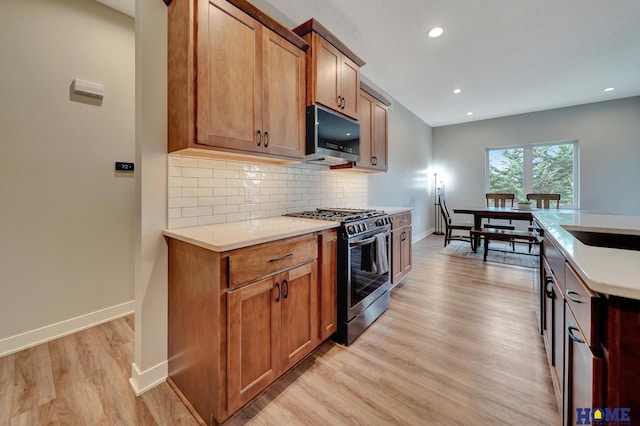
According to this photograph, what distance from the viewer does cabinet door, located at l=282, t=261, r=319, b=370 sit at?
5.08 feet

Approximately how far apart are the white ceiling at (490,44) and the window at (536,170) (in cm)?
113

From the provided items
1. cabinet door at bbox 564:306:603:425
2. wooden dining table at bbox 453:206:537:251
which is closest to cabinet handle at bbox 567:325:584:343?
cabinet door at bbox 564:306:603:425

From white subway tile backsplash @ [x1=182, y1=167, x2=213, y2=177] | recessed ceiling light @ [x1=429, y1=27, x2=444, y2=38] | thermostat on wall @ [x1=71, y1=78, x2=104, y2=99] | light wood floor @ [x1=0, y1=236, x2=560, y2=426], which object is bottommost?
light wood floor @ [x1=0, y1=236, x2=560, y2=426]

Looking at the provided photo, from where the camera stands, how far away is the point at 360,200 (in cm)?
357

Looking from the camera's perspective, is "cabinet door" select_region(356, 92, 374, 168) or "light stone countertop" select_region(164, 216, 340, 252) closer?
"light stone countertop" select_region(164, 216, 340, 252)

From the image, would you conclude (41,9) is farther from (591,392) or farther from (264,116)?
(591,392)

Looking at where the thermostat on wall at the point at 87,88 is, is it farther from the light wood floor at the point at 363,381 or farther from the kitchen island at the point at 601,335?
the kitchen island at the point at 601,335

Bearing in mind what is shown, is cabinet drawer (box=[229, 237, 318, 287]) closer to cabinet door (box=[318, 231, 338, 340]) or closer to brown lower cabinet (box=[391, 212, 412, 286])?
cabinet door (box=[318, 231, 338, 340])

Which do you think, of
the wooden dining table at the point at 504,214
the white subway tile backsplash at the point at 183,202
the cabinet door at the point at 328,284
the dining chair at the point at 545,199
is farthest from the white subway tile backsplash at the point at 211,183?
the dining chair at the point at 545,199

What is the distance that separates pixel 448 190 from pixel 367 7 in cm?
546

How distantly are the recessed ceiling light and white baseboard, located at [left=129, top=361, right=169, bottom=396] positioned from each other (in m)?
3.82

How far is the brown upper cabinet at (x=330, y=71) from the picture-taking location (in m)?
2.10

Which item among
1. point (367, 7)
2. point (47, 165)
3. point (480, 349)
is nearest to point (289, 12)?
point (367, 7)

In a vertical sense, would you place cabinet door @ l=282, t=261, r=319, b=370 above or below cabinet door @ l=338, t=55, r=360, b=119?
below
